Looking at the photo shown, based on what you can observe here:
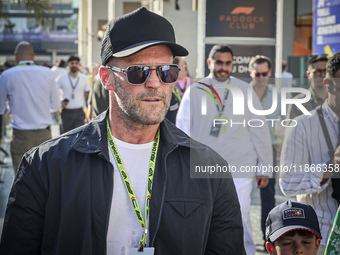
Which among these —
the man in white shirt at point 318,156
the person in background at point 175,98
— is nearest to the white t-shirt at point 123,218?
the man in white shirt at point 318,156

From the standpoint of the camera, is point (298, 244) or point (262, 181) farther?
point (262, 181)

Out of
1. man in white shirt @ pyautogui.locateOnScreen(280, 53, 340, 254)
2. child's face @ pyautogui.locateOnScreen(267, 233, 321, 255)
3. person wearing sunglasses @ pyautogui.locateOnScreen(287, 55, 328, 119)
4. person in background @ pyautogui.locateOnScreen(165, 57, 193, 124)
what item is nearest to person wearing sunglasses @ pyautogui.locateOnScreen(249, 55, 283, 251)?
person wearing sunglasses @ pyautogui.locateOnScreen(287, 55, 328, 119)

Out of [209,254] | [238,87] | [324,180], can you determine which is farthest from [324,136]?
[209,254]

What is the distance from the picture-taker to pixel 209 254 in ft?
9.30

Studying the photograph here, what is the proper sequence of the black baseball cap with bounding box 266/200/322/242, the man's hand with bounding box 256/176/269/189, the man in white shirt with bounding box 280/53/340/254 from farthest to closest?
1. the man's hand with bounding box 256/176/269/189
2. the man in white shirt with bounding box 280/53/340/254
3. the black baseball cap with bounding box 266/200/322/242

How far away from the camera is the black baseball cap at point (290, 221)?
3684 mm

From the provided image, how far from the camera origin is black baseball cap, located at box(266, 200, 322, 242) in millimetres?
3684

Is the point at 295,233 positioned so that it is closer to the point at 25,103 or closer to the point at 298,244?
the point at 298,244

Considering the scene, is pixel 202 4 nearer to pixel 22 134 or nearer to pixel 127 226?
pixel 22 134

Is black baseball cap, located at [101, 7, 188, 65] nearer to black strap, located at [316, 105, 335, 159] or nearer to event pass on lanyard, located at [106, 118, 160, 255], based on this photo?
event pass on lanyard, located at [106, 118, 160, 255]

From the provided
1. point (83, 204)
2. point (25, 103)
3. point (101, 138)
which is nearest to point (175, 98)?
point (25, 103)

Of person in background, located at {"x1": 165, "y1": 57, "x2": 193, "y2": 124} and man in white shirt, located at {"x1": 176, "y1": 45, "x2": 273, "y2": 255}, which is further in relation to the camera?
person in background, located at {"x1": 165, "y1": 57, "x2": 193, "y2": 124}

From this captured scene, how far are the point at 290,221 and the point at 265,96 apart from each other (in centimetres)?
250

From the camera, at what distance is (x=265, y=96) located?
6.05 meters
